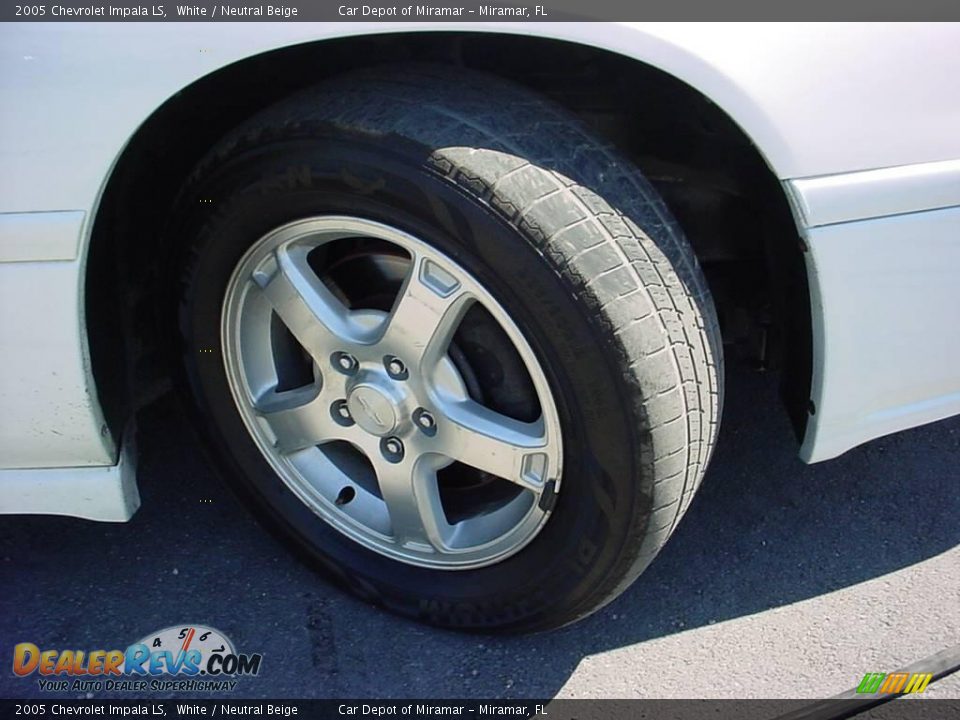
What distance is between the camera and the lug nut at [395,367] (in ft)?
5.90

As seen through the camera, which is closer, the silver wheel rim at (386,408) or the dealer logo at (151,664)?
the silver wheel rim at (386,408)

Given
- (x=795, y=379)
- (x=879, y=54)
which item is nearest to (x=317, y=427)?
(x=795, y=379)

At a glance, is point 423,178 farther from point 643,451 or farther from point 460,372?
point 643,451

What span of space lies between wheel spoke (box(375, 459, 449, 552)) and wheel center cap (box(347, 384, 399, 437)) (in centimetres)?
8

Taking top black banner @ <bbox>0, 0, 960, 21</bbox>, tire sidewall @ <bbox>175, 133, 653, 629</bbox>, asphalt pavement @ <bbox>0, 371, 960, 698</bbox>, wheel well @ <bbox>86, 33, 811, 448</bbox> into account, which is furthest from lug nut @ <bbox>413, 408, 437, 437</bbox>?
top black banner @ <bbox>0, 0, 960, 21</bbox>

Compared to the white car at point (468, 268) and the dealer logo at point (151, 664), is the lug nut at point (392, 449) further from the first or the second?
the dealer logo at point (151, 664)

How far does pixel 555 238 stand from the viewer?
1542mm

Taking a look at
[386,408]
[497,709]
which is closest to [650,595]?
[497,709]

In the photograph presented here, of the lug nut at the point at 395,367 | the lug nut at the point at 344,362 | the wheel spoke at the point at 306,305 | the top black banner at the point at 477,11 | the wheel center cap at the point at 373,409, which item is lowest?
the wheel center cap at the point at 373,409

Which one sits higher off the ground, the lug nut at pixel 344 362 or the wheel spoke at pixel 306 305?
the wheel spoke at pixel 306 305

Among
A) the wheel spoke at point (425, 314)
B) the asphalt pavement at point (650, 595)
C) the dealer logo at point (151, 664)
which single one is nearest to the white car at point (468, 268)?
the wheel spoke at point (425, 314)

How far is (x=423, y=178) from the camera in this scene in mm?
1573

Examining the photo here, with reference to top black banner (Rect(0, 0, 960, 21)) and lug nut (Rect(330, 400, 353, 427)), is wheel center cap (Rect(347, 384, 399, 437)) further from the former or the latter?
top black banner (Rect(0, 0, 960, 21))

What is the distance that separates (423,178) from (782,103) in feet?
1.88
